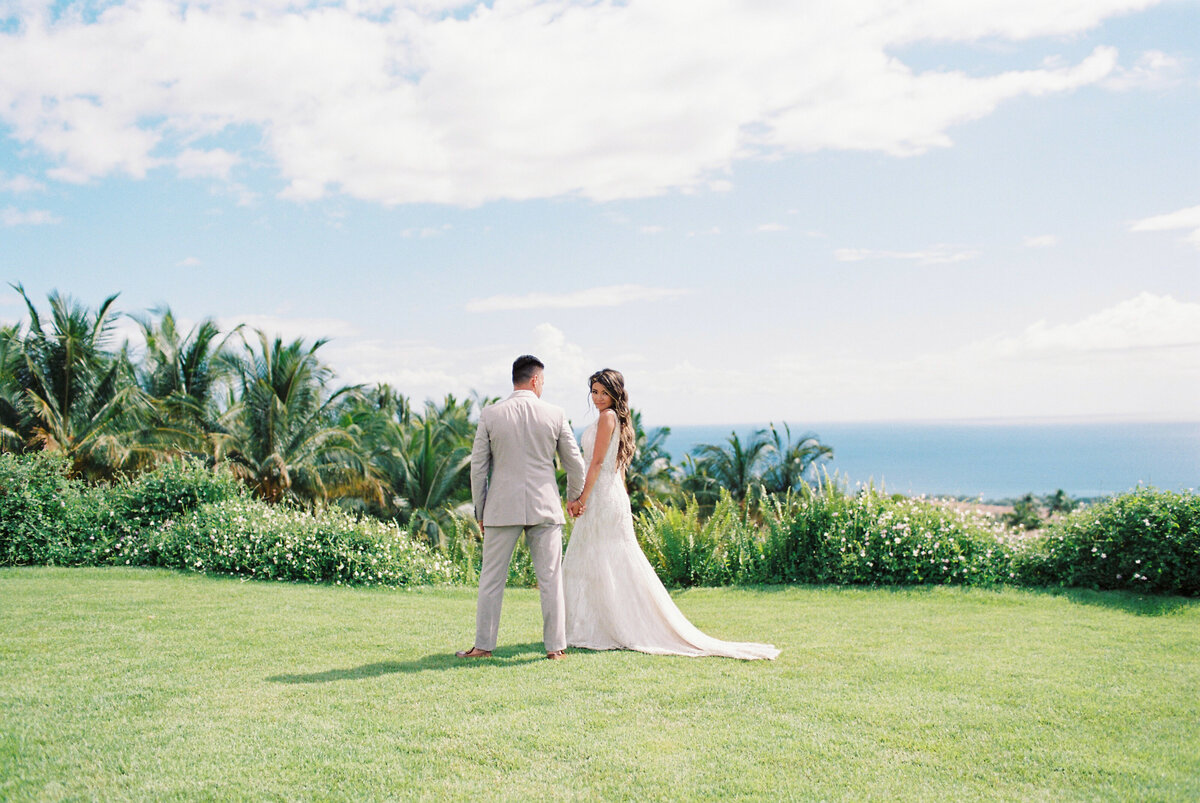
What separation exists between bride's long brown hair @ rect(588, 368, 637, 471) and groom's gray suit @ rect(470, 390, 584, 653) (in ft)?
1.67

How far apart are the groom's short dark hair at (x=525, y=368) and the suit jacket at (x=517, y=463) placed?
13 centimetres

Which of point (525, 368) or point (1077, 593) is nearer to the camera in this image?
point (525, 368)

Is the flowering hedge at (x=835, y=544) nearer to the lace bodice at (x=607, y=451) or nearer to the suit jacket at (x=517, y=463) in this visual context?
the lace bodice at (x=607, y=451)

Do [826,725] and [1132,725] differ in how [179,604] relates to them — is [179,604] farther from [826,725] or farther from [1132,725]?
[1132,725]

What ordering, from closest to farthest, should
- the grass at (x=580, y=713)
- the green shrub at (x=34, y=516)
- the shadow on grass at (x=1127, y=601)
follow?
the grass at (x=580, y=713) < the shadow on grass at (x=1127, y=601) < the green shrub at (x=34, y=516)

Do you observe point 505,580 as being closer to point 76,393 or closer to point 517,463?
point 517,463

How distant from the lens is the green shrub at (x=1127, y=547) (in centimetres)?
870

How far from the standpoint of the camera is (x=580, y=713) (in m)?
4.39

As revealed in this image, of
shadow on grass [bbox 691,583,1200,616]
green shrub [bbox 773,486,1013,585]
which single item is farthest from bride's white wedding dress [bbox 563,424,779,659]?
green shrub [bbox 773,486,1013,585]

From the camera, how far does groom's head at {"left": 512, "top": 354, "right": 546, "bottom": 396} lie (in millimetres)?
5875

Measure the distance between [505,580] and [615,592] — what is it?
0.88 m

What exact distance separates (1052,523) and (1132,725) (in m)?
6.46

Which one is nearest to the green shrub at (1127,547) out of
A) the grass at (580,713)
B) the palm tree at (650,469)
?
the grass at (580,713)

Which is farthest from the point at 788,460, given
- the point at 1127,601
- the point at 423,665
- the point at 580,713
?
the point at 580,713
